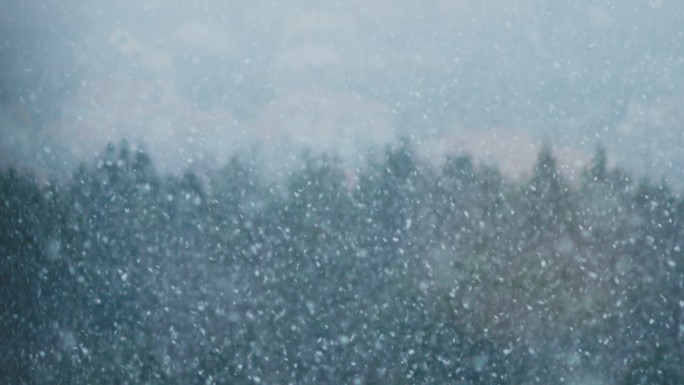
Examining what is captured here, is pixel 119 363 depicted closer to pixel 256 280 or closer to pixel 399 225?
pixel 256 280

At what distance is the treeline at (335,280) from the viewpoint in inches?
41.1

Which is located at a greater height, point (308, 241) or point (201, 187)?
point (201, 187)

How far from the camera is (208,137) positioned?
1150 millimetres

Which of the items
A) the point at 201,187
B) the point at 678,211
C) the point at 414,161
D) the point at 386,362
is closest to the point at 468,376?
the point at 386,362

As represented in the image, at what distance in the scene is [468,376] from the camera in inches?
40.8

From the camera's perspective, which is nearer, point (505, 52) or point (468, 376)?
point (468, 376)

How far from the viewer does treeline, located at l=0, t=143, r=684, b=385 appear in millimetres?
1045

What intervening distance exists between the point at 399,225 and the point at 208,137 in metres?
0.45

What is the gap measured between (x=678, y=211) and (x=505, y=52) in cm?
49

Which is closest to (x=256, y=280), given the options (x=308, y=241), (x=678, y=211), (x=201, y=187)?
(x=308, y=241)

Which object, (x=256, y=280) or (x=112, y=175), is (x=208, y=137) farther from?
(x=256, y=280)

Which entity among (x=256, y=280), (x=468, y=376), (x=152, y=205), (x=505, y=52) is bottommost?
(x=468, y=376)

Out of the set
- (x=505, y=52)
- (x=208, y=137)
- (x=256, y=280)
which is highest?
(x=505, y=52)

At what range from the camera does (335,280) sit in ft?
3.53
